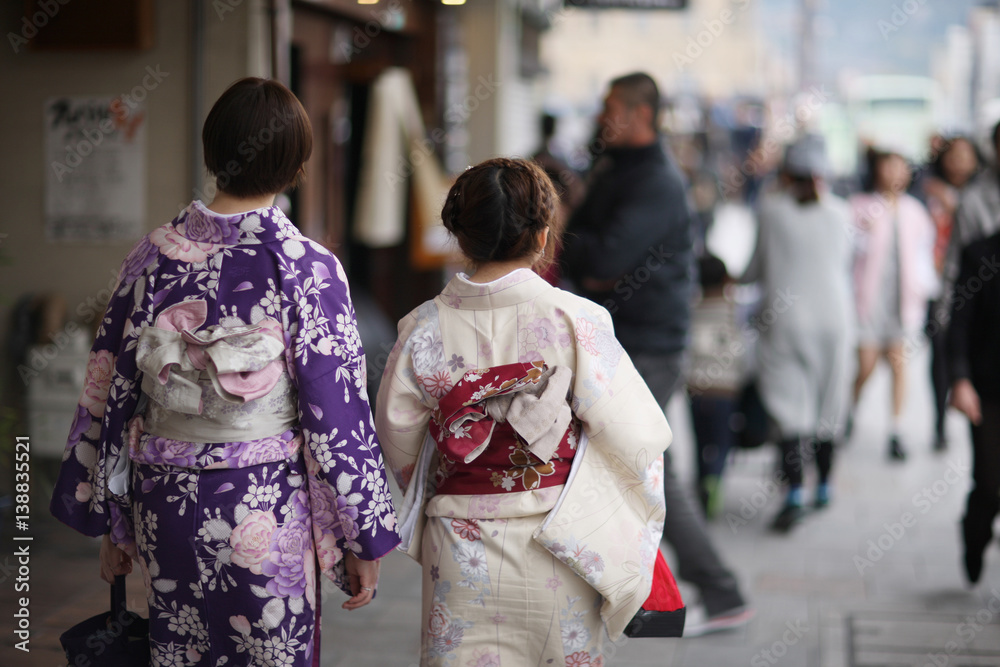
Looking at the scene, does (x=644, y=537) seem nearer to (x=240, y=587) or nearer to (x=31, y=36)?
(x=240, y=587)

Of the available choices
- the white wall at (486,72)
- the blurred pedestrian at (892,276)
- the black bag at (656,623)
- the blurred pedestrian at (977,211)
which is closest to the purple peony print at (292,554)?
the black bag at (656,623)

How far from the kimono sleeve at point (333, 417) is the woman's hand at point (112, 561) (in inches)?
18.9

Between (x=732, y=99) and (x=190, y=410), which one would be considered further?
(x=732, y=99)

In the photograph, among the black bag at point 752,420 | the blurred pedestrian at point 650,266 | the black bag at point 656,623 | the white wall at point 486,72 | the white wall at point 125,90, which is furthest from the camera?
the white wall at point 486,72

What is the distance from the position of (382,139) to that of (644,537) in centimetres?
442

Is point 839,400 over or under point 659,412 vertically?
under

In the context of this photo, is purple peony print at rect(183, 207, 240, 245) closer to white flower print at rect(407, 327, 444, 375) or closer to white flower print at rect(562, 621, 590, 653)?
white flower print at rect(407, 327, 444, 375)

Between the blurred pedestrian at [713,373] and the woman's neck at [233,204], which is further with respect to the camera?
the blurred pedestrian at [713,373]

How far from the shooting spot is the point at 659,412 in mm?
2352

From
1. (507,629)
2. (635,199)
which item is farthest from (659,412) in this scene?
(635,199)

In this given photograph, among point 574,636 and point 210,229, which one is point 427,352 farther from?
point 574,636

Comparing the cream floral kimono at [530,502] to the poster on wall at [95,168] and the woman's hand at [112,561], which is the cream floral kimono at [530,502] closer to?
the woman's hand at [112,561]

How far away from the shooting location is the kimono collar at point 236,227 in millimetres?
2131

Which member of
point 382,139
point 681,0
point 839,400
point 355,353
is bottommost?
point 839,400
